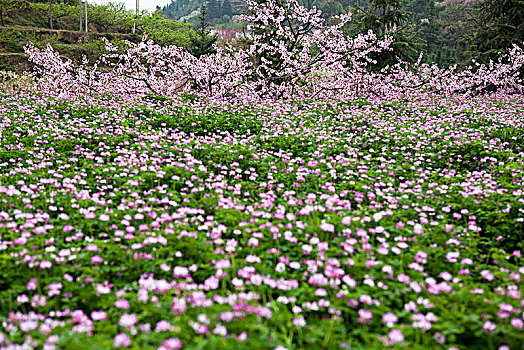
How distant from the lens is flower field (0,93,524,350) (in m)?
2.07

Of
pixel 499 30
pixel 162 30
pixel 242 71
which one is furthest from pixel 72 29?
pixel 499 30

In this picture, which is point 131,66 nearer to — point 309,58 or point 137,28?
point 309,58

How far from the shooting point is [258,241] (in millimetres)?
3119

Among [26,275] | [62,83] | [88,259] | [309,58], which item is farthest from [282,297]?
[62,83]

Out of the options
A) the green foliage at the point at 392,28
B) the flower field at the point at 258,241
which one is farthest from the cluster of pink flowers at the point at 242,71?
the flower field at the point at 258,241

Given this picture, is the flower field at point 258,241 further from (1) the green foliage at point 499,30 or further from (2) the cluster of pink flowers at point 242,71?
(1) the green foliage at point 499,30

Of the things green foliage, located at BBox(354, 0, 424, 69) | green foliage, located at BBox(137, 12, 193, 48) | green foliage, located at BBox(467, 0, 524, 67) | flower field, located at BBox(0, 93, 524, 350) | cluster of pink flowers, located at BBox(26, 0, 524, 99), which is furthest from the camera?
green foliage, located at BBox(137, 12, 193, 48)

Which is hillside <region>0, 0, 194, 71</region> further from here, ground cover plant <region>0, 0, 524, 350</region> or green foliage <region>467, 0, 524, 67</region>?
green foliage <region>467, 0, 524, 67</region>

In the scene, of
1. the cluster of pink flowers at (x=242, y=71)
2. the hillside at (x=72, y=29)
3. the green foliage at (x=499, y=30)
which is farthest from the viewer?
the hillside at (x=72, y=29)

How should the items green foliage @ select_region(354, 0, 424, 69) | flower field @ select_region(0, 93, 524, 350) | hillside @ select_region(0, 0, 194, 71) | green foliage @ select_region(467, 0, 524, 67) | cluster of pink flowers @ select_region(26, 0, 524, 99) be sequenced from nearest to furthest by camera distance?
1. flower field @ select_region(0, 93, 524, 350)
2. cluster of pink flowers @ select_region(26, 0, 524, 99)
3. green foliage @ select_region(467, 0, 524, 67)
4. green foliage @ select_region(354, 0, 424, 69)
5. hillside @ select_region(0, 0, 194, 71)

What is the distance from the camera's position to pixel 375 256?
116 inches

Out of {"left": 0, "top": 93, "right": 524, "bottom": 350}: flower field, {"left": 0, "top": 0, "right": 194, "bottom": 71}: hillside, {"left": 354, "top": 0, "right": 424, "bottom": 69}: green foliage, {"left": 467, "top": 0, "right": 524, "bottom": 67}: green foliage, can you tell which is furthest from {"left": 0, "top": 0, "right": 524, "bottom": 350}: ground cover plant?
{"left": 0, "top": 0, "right": 194, "bottom": 71}: hillside

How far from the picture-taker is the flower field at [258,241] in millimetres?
2070

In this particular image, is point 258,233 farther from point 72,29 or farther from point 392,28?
point 72,29
